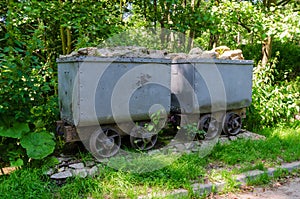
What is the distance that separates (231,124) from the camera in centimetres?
494

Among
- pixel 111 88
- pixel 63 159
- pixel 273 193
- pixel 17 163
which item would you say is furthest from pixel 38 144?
pixel 273 193

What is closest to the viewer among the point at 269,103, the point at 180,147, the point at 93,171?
the point at 93,171

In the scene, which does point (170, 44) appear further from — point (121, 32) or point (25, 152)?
point (25, 152)

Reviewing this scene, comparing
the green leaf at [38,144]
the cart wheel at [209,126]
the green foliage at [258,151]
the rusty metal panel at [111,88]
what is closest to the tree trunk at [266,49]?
the green foliage at [258,151]

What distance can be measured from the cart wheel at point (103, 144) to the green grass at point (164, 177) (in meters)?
0.15

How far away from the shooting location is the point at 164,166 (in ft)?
11.6

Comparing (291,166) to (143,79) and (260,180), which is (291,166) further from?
(143,79)

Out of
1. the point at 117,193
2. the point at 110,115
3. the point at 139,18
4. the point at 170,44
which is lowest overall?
the point at 117,193

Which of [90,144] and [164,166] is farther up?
[90,144]

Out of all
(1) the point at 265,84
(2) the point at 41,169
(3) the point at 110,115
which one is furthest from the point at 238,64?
(2) the point at 41,169

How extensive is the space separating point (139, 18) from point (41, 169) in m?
4.62

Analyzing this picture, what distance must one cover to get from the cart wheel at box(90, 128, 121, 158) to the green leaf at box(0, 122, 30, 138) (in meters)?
0.78

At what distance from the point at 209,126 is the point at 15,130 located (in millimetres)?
2816

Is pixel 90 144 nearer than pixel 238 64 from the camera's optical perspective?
Yes
